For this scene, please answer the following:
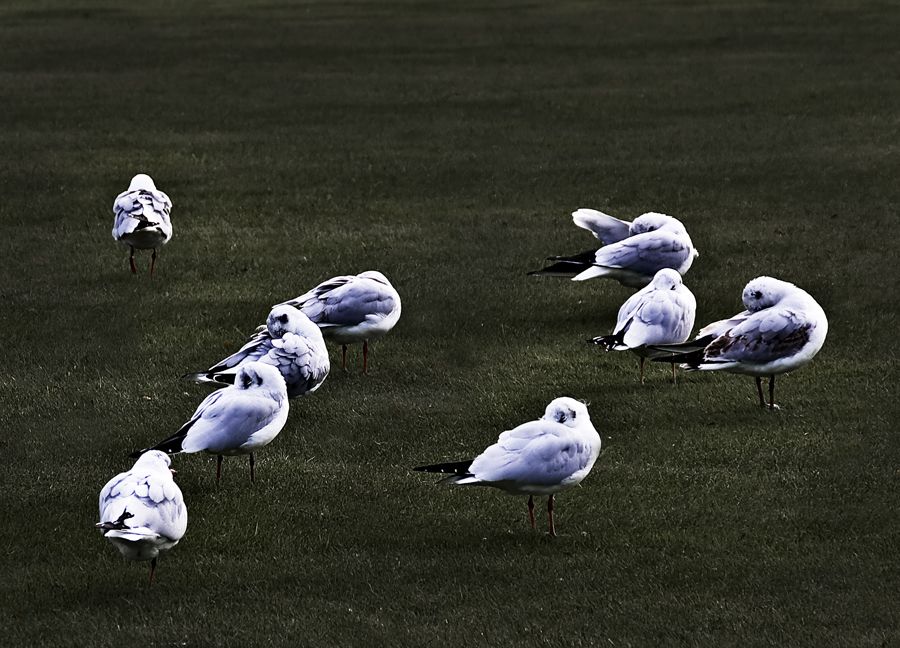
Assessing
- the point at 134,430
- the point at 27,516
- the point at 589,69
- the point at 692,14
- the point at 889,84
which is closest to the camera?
the point at 27,516

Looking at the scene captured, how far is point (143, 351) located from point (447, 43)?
→ 22.2 m

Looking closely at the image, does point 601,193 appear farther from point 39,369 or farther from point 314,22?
point 314,22

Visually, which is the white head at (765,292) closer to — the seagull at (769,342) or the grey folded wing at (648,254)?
the seagull at (769,342)

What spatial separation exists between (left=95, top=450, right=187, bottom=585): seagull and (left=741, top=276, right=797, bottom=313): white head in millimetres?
4884

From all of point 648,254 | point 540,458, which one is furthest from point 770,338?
point 540,458

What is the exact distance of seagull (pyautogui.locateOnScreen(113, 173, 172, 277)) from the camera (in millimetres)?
14422

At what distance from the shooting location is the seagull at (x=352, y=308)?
11438 mm

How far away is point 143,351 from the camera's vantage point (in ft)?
40.1

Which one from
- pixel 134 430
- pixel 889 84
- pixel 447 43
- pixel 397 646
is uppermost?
pixel 447 43

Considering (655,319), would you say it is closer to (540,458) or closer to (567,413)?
(567,413)

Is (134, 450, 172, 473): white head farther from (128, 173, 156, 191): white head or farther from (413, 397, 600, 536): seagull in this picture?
(128, 173, 156, 191): white head

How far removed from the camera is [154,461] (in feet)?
26.2

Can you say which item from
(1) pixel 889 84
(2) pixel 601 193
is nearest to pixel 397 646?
(2) pixel 601 193

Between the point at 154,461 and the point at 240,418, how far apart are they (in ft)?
3.15
